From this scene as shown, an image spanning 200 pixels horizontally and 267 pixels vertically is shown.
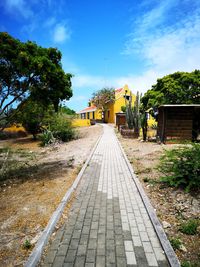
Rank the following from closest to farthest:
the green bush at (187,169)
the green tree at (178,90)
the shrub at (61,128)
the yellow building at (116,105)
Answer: the green bush at (187,169), the shrub at (61,128), the green tree at (178,90), the yellow building at (116,105)

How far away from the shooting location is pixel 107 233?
3.54 m

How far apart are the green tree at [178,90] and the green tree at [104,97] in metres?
15.4

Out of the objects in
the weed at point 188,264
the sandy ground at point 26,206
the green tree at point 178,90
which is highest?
the green tree at point 178,90

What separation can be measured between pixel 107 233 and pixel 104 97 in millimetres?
36853

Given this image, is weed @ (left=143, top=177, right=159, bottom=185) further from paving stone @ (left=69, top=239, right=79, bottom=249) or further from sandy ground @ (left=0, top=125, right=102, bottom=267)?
paving stone @ (left=69, top=239, right=79, bottom=249)

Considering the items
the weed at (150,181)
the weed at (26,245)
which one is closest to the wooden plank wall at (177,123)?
the weed at (150,181)

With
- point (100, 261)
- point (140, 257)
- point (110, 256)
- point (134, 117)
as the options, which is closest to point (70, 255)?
point (100, 261)

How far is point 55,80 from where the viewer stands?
267 inches

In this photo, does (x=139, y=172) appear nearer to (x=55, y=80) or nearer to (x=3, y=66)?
(x=55, y=80)

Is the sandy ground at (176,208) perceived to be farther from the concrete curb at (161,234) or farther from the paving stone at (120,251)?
the paving stone at (120,251)

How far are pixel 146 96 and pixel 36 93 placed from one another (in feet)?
70.1

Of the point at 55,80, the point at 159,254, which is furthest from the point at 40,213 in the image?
the point at 55,80

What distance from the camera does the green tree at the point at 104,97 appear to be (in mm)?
39062

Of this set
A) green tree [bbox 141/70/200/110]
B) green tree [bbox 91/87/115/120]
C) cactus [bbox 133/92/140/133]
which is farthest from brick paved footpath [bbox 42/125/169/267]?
green tree [bbox 91/87/115/120]
